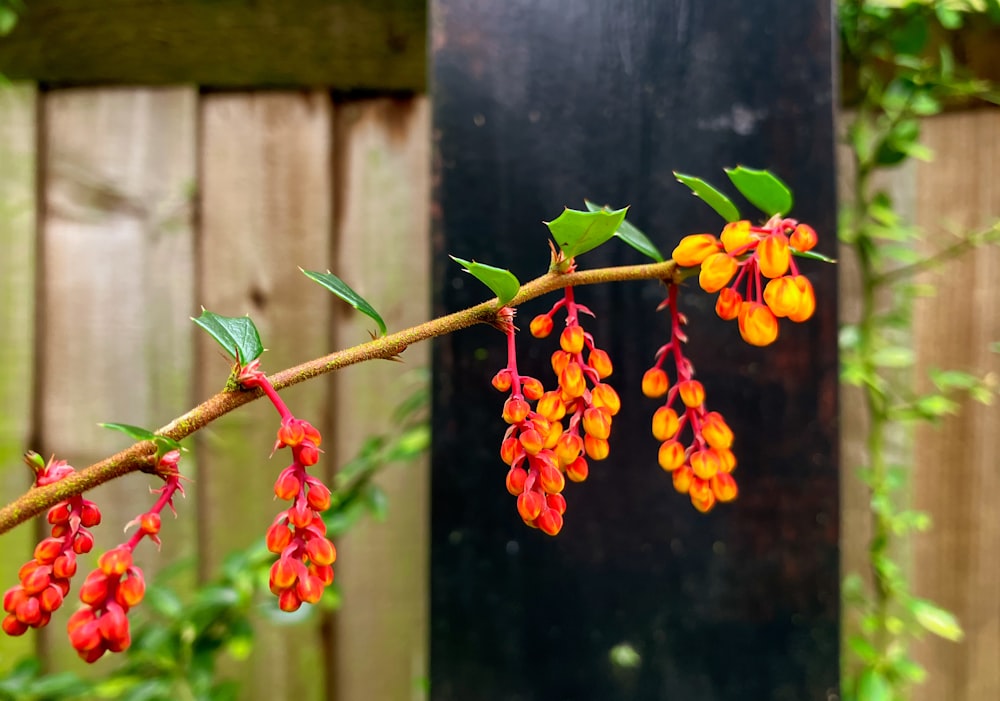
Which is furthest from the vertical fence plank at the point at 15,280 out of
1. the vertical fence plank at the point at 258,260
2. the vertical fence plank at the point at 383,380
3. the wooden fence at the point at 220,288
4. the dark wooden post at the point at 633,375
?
the dark wooden post at the point at 633,375

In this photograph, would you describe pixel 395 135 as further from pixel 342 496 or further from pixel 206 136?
pixel 342 496

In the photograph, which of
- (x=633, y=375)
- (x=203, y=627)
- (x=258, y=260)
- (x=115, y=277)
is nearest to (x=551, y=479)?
(x=633, y=375)

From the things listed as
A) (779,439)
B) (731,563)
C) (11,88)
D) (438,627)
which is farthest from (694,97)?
(11,88)

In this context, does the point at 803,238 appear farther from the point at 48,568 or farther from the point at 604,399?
the point at 48,568

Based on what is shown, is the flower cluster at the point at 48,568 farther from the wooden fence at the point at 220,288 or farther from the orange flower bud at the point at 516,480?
the wooden fence at the point at 220,288

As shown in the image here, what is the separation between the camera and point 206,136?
98cm

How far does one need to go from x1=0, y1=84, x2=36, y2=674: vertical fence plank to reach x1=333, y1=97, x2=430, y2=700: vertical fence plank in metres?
0.45

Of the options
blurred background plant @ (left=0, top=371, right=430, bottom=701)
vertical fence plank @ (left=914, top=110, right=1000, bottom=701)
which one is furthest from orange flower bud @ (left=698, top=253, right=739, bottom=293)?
vertical fence plank @ (left=914, top=110, right=1000, bottom=701)

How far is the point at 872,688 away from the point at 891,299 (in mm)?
562

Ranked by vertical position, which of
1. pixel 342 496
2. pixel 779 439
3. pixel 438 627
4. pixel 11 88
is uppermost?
pixel 11 88

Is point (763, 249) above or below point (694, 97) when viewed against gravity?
below

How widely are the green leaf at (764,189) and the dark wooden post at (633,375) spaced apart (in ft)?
1.09

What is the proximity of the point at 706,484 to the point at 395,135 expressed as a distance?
2.51ft

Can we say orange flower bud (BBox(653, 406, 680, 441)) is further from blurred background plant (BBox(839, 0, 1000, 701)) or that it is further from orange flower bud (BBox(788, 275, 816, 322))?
blurred background plant (BBox(839, 0, 1000, 701))
